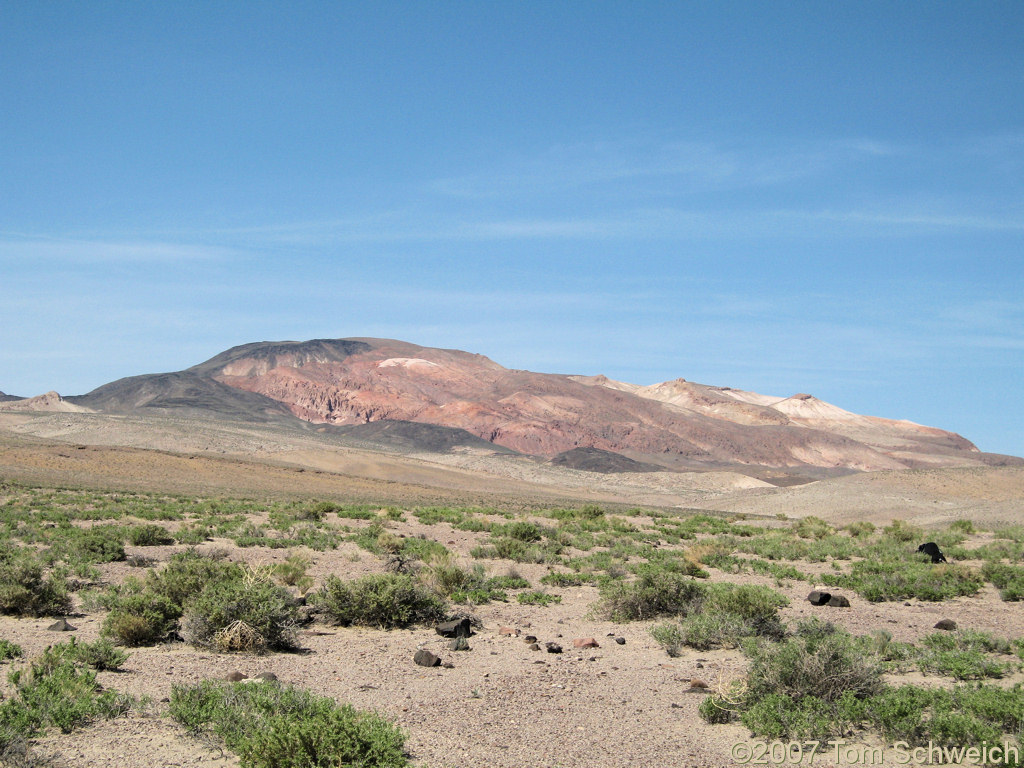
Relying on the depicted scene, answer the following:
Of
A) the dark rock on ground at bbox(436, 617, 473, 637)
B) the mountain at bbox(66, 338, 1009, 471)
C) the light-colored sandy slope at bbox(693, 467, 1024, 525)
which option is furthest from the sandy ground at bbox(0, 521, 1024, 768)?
the mountain at bbox(66, 338, 1009, 471)

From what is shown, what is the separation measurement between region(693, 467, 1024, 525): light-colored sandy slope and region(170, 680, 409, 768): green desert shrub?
140 ft

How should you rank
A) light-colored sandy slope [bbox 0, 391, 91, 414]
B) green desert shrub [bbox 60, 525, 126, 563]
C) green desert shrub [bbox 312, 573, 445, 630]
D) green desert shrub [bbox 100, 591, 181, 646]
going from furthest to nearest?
light-colored sandy slope [bbox 0, 391, 91, 414] → green desert shrub [bbox 60, 525, 126, 563] → green desert shrub [bbox 312, 573, 445, 630] → green desert shrub [bbox 100, 591, 181, 646]

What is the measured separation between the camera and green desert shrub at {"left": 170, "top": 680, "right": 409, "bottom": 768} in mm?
6109

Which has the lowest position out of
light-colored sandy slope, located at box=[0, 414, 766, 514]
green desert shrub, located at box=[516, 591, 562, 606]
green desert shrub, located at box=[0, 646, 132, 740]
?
light-colored sandy slope, located at box=[0, 414, 766, 514]

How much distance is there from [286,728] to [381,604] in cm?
616

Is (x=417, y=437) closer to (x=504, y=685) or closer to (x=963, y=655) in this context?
(x=504, y=685)

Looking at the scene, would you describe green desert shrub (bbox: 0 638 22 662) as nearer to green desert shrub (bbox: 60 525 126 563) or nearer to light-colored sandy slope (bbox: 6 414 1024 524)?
green desert shrub (bbox: 60 525 126 563)

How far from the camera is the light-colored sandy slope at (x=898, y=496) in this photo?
4809cm

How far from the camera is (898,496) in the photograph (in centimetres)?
5425

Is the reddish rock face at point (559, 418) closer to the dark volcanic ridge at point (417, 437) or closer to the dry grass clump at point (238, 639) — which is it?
the dark volcanic ridge at point (417, 437)

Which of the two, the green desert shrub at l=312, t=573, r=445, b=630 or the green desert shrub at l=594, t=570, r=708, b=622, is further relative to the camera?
the green desert shrub at l=594, t=570, r=708, b=622

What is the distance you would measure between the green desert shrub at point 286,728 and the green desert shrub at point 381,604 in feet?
15.3

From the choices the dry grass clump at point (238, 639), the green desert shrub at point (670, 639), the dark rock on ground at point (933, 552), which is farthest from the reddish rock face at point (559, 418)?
the dry grass clump at point (238, 639)

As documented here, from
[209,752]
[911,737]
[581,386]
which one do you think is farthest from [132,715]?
[581,386]
